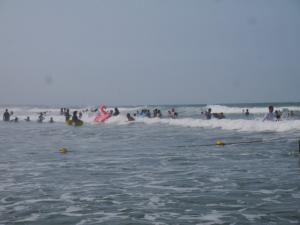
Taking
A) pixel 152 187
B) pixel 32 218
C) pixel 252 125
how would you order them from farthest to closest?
pixel 252 125 < pixel 152 187 < pixel 32 218

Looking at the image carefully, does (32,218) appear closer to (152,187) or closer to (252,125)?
(152,187)

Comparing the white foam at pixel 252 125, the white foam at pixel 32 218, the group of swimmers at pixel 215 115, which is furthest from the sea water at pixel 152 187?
the group of swimmers at pixel 215 115

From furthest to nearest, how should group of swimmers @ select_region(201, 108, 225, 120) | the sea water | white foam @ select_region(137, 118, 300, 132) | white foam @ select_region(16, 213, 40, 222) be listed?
1. group of swimmers @ select_region(201, 108, 225, 120)
2. white foam @ select_region(137, 118, 300, 132)
3. the sea water
4. white foam @ select_region(16, 213, 40, 222)

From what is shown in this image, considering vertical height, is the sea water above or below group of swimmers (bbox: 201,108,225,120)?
below

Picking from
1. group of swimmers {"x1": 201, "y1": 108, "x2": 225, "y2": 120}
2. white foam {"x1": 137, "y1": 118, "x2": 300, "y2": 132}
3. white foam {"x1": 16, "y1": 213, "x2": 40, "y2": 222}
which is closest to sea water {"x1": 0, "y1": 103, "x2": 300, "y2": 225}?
white foam {"x1": 16, "y1": 213, "x2": 40, "y2": 222}

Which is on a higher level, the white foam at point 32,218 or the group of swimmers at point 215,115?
the group of swimmers at point 215,115

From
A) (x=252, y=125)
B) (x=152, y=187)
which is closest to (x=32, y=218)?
(x=152, y=187)

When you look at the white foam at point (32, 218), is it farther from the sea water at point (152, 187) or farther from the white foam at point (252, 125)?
the white foam at point (252, 125)

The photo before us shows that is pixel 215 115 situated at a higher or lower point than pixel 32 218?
higher

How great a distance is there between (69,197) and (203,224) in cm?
359

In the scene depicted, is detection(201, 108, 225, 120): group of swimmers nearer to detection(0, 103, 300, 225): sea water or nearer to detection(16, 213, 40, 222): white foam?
detection(0, 103, 300, 225): sea water

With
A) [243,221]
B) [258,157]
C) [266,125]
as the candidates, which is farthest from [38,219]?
[266,125]

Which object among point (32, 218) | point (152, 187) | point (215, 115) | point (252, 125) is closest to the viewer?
point (32, 218)

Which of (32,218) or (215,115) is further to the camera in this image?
(215,115)
